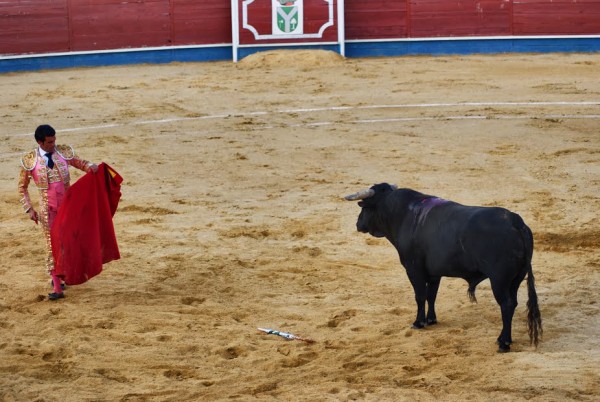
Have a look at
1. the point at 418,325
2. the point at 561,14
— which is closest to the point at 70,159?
the point at 418,325

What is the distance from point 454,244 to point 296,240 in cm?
289

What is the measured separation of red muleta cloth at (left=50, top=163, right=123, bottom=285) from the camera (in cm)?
762

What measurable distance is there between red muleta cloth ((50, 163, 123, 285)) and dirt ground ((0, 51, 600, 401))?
23 centimetres

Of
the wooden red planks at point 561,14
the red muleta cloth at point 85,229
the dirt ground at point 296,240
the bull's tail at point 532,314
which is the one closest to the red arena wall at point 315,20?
the wooden red planks at point 561,14

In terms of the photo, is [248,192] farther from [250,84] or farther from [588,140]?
[250,84]

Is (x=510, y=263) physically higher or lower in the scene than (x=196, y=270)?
higher

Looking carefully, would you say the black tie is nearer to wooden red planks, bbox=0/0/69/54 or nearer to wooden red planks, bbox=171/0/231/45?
wooden red planks, bbox=0/0/69/54

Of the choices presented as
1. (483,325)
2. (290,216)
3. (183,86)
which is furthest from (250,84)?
(483,325)

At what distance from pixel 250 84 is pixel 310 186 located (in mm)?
6172

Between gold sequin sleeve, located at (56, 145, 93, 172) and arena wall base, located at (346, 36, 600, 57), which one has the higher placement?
gold sequin sleeve, located at (56, 145, 93, 172)

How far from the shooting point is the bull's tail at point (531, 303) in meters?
6.07

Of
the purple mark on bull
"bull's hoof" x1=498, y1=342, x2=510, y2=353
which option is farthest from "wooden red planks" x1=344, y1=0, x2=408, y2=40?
"bull's hoof" x1=498, y1=342, x2=510, y2=353

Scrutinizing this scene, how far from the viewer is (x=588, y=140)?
1225 centimetres

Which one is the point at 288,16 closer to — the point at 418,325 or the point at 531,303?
the point at 418,325
